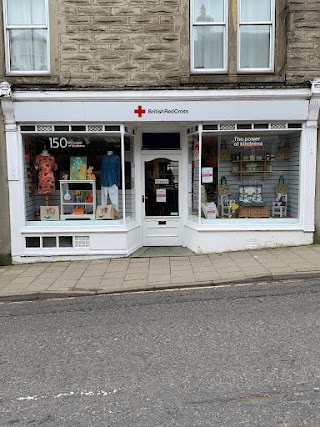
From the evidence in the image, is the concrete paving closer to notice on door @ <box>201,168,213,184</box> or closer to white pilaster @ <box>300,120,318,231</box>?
white pilaster @ <box>300,120,318,231</box>

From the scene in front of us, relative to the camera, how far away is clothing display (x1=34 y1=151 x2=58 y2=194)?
980 centimetres

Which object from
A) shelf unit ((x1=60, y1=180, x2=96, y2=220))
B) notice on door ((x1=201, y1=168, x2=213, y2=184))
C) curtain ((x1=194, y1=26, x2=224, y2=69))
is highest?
curtain ((x1=194, y1=26, x2=224, y2=69))

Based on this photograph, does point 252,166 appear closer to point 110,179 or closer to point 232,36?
point 232,36

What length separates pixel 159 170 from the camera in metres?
10.3

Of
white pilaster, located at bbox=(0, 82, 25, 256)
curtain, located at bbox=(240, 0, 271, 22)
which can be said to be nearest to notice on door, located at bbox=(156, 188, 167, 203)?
white pilaster, located at bbox=(0, 82, 25, 256)

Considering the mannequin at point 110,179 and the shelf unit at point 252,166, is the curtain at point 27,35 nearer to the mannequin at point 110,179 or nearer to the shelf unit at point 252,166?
the mannequin at point 110,179

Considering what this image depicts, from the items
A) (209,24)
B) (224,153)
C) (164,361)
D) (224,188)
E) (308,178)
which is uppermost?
(209,24)

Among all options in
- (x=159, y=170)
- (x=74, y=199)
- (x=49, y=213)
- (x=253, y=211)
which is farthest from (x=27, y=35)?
(x=253, y=211)

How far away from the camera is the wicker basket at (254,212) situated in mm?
9945

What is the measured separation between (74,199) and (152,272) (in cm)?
304

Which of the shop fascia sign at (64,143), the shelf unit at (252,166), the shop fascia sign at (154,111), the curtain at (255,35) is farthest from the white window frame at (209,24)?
the shop fascia sign at (64,143)

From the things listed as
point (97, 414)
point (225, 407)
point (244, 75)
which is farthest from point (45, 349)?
point (244, 75)

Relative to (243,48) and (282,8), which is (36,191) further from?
(282,8)

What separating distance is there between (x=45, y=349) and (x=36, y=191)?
5.79 meters
